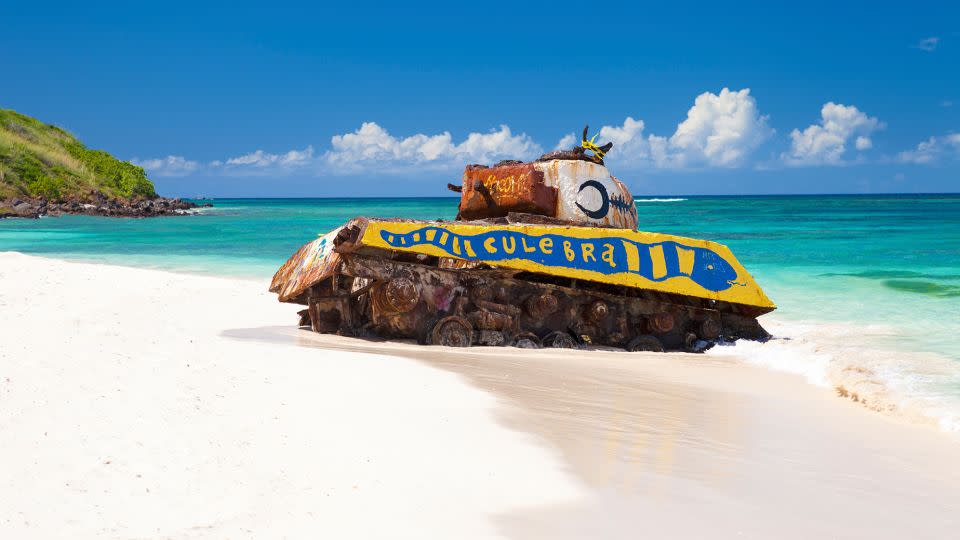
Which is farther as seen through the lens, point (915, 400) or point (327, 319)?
point (327, 319)

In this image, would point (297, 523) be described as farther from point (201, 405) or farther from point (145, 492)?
point (201, 405)

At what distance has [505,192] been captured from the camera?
1069 centimetres

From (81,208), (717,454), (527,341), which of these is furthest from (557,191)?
(81,208)

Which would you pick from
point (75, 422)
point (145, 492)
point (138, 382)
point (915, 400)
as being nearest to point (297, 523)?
point (145, 492)

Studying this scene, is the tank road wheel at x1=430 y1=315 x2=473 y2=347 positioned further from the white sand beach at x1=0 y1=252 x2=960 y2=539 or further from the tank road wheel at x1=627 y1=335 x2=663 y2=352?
the tank road wheel at x1=627 y1=335 x2=663 y2=352

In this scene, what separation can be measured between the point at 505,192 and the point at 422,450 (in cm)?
600

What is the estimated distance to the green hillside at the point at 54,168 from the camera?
176 feet

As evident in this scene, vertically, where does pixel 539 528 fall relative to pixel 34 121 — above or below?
below

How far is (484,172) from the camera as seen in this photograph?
36.6 ft

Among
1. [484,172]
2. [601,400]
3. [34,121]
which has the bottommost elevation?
[601,400]

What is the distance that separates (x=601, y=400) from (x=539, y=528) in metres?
2.96

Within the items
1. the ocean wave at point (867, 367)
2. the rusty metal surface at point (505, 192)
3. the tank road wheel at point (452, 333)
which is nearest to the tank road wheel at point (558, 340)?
the tank road wheel at point (452, 333)

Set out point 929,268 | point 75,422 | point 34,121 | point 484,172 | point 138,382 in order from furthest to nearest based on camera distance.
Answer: point 34,121
point 929,268
point 484,172
point 138,382
point 75,422

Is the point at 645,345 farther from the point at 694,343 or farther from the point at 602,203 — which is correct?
the point at 602,203
